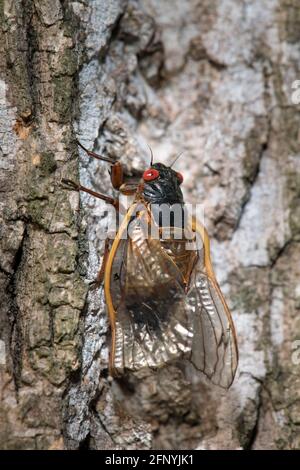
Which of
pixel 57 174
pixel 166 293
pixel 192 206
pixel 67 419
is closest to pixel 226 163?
pixel 192 206

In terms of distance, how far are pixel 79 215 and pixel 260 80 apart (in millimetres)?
1256

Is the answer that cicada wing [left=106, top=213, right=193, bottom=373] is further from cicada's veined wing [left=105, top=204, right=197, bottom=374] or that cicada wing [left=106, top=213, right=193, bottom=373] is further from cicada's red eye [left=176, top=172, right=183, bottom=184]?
cicada's red eye [left=176, top=172, right=183, bottom=184]

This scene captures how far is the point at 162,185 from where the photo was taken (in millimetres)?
2758

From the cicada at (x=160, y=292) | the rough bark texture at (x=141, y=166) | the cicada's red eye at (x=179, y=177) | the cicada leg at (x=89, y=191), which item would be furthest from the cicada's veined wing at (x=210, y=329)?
the cicada leg at (x=89, y=191)

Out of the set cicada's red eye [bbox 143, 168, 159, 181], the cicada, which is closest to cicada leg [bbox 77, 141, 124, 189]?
the cicada

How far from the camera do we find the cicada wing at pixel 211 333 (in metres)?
2.53

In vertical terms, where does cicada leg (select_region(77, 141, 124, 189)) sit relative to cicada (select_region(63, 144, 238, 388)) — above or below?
above

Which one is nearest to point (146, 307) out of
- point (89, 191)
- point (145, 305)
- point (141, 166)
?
point (145, 305)

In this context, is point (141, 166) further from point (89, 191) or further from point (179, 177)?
point (89, 191)

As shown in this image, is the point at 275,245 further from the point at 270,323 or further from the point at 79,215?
the point at 79,215

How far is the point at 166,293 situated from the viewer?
2645 mm

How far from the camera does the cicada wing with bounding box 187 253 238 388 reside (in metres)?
2.53

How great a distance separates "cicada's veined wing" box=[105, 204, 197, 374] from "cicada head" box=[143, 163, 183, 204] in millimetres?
155

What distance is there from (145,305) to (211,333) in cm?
32
